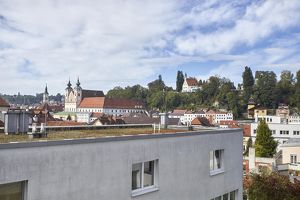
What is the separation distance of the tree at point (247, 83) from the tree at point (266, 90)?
244 cm

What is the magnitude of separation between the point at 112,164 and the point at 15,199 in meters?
2.19

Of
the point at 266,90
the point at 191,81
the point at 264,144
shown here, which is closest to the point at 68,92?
the point at 191,81

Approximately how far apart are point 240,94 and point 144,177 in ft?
441

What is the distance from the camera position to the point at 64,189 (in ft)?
22.0

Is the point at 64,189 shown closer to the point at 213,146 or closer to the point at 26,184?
the point at 26,184

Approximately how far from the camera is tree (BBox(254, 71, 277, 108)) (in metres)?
130

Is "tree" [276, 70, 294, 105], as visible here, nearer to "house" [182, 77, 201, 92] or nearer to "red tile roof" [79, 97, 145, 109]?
"house" [182, 77, 201, 92]

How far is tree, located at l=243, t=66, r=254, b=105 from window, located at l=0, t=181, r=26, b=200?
132 metres

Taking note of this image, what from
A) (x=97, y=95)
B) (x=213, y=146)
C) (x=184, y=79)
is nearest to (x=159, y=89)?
(x=184, y=79)

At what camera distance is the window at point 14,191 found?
6008 mm

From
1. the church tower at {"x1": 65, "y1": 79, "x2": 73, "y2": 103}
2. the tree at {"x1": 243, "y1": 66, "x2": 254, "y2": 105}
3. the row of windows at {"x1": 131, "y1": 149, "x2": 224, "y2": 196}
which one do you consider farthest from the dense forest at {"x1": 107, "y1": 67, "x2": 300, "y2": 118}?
the row of windows at {"x1": 131, "y1": 149, "x2": 224, "y2": 196}

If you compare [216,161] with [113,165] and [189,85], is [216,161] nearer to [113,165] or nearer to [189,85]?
[113,165]

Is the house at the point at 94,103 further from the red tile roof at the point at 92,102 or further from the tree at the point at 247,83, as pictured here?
the tree at the point at 247,83

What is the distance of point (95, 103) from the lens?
157875 mm
